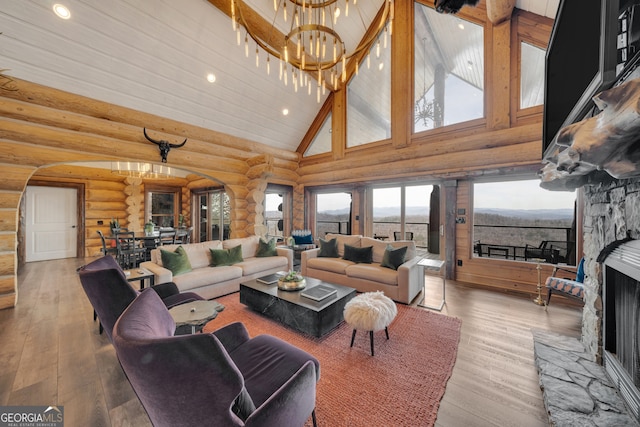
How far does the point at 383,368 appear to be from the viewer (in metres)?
2.07

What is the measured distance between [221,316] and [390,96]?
18.2 feet

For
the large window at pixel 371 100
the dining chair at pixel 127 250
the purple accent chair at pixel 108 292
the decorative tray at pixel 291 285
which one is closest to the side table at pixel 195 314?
the purple accent chair at pixel 108 292

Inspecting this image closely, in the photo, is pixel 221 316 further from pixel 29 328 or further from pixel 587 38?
pixel 587 38

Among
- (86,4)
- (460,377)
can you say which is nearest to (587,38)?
(460,377)

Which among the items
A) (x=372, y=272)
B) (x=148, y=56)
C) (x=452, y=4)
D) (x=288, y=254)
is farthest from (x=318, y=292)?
(x=148, y=56)

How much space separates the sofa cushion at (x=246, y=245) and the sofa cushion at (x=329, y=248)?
1385 mm

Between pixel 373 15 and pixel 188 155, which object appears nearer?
pixel 188 155

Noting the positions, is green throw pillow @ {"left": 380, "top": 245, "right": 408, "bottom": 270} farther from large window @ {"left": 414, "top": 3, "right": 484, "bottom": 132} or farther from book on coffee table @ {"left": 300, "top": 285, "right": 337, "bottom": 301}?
large window @ {"left": 414, "top": 3, "right": 484, "bottom": 132}

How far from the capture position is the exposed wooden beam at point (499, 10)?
357cm

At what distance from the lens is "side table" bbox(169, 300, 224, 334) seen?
1.83 m

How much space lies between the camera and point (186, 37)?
378cm

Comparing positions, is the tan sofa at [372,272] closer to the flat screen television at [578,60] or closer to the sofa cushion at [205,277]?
the sofa cushion at [205,277]

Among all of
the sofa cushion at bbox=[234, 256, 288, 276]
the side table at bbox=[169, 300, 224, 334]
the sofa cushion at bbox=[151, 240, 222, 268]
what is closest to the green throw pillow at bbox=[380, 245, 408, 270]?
the sofa cushion at bbox=[234, 256, 288, 276]

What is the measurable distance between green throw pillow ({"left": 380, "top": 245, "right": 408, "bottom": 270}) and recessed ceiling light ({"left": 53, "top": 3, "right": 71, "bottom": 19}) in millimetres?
5473
